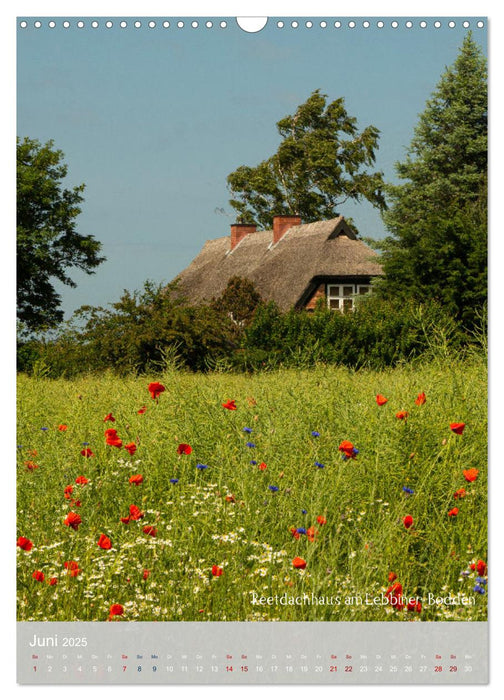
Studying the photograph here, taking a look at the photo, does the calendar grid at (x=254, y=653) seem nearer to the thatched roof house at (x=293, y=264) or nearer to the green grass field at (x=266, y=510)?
the green grass field at (x=266, y=510)

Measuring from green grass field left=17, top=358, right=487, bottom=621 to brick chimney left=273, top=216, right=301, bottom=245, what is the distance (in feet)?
29.2

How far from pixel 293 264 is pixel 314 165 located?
11095mm

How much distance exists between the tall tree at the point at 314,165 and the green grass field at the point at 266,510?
172 centimetres

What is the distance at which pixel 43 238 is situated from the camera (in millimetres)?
4934

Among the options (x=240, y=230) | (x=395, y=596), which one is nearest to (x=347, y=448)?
(x=395, y=596)

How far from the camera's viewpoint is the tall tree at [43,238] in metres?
3.81

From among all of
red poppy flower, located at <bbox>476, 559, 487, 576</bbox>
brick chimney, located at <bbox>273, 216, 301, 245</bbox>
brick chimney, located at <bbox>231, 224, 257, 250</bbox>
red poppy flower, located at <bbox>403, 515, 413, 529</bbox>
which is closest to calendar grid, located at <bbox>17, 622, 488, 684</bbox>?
red poppy flower, located at <bbox>476, 559, 487, 576</bbox>

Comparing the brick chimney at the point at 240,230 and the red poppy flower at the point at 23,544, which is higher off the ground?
the brick chimney at the point at 240,230

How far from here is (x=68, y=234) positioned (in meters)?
5.94

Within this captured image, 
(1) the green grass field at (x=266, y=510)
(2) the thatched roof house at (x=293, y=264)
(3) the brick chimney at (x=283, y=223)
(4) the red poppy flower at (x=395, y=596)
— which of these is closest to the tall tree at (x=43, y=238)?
(1) the green grass field at (x=266, y=510)

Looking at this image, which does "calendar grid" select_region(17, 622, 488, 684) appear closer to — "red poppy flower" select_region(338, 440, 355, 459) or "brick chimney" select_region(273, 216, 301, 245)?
"red poppy flower" select_region(338, 440, 355, 459)
